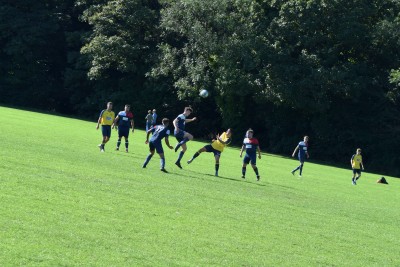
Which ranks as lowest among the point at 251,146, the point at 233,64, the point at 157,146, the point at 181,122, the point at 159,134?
the point at 157,146

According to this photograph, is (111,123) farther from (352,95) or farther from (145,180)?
(352,95)

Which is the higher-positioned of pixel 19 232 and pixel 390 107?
pixel 390 107

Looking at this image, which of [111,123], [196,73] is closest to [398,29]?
[196,73]

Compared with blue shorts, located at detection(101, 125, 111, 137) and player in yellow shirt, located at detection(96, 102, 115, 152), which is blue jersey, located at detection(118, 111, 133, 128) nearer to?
player in yellow shirt, located at detection(96, 102, 115, 152)

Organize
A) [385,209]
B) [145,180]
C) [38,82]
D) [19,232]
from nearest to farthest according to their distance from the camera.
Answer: [19,232] → [145,180] → [385,209] → [38,82]

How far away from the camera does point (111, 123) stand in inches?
1088

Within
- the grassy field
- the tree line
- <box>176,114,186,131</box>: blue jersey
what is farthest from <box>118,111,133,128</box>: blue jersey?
the tree line

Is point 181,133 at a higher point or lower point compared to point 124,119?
lower

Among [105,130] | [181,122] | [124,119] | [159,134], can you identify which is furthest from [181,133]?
[159,134]

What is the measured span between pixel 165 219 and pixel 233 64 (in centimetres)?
3954

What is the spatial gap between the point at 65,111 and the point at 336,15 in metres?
29.9

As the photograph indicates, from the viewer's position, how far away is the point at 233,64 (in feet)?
173

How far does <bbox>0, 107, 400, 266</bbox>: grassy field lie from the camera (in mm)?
10750

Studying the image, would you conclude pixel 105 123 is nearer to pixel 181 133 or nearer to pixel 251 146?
pixel 181 133
